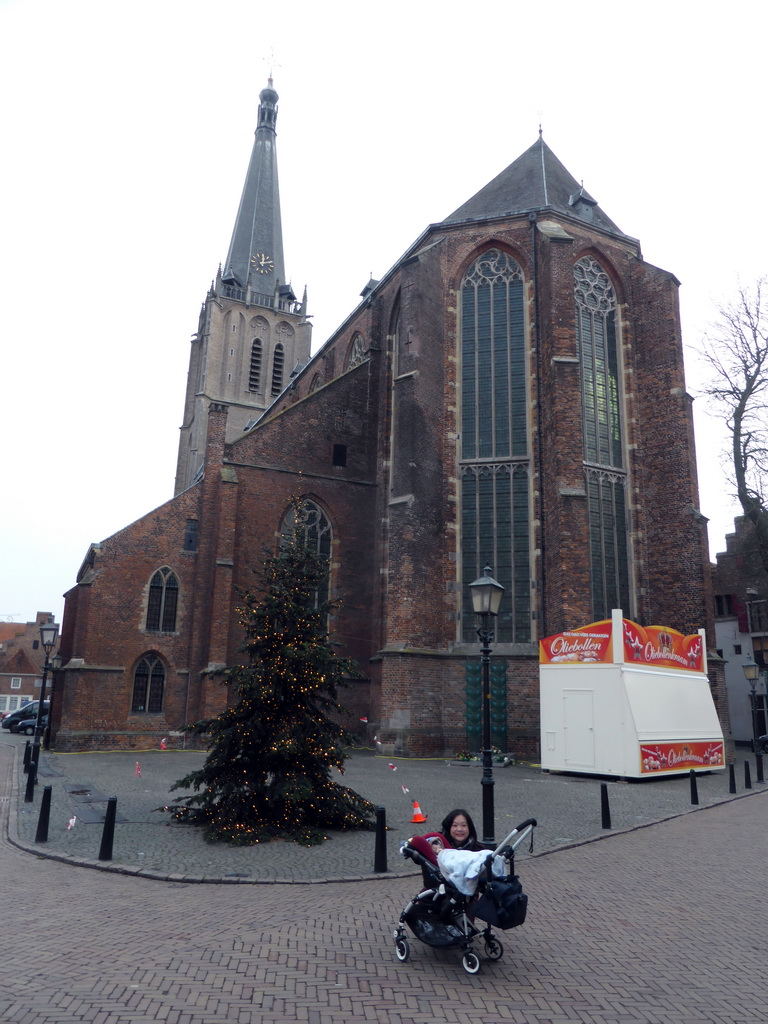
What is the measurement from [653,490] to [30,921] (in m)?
21.2

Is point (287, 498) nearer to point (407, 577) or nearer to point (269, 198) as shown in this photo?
→ point (407, 577)

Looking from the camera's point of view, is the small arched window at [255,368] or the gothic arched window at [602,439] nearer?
the gothic arched window at [602,439]

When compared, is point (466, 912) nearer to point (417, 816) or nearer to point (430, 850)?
point (430, 850)

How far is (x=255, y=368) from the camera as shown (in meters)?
52.1

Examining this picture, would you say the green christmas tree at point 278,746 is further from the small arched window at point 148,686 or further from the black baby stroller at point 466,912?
the small arched window at point 148,686

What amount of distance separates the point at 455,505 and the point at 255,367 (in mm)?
31814

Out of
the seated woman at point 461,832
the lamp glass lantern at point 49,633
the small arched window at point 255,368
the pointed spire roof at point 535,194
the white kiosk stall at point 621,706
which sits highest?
the small arched window at point 255,368

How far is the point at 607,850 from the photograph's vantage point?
968cm

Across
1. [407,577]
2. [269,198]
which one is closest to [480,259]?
[407,577]

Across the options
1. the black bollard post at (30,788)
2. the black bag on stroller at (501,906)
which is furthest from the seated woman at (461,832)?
the black bollard post at (30,788)

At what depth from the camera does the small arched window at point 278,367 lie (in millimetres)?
52312

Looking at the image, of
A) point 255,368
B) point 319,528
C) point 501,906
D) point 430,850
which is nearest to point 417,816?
point 430,850

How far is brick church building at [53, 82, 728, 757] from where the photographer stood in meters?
22.0

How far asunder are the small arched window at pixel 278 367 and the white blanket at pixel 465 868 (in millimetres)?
48303
